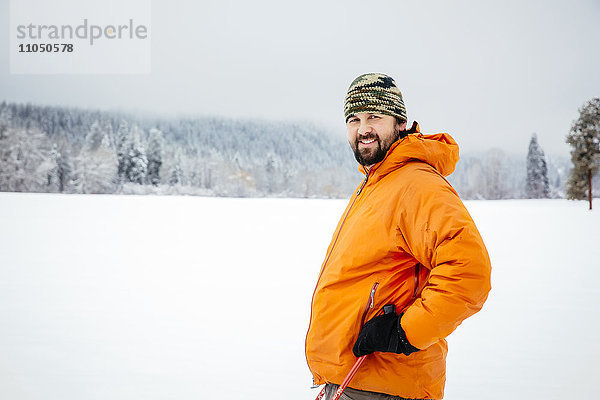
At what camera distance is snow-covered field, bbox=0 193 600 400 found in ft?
10.8

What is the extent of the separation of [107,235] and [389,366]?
11.2 metres

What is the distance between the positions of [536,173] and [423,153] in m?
37.8

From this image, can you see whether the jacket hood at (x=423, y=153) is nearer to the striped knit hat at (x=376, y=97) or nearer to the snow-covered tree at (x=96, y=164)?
the striped knit hat at (x=376, y=97)

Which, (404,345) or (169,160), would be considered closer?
(404,345)

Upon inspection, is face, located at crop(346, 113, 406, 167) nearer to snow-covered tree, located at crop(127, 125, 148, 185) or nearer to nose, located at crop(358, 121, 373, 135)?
nose, located at crop(358, 121, 373, 135)

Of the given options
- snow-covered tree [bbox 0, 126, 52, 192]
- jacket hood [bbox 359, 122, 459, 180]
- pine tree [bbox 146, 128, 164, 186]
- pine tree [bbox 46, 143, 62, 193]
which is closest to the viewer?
jacket hood [bbox 359, 122, 459, 180]

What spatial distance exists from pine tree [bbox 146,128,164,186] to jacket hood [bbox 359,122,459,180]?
27.7 metres

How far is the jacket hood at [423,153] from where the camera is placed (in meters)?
1.46

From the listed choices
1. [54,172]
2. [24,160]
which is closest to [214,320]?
[54,172]

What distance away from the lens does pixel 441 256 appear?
1.27 metres

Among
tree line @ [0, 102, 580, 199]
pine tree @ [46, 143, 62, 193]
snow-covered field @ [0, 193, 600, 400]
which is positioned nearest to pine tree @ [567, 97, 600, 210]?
tree line @ [0, 102, 580, 199]

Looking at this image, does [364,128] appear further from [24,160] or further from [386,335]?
[24,160]

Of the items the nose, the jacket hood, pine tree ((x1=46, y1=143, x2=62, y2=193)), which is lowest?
the jacket hood

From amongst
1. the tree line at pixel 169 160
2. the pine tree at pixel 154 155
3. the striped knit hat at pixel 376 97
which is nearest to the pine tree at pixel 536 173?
the tree line at pixel 169 160
